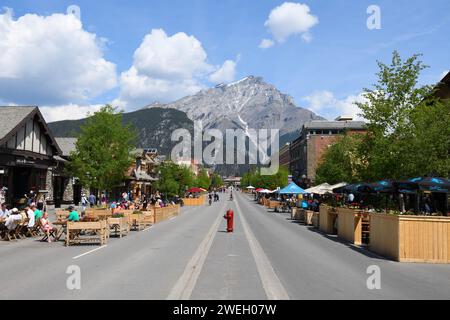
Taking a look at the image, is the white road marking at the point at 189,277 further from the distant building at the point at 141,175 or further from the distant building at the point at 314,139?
the distant building at the point at 314,139

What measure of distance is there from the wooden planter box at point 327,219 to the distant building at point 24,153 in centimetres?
2072

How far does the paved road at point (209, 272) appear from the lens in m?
8.93

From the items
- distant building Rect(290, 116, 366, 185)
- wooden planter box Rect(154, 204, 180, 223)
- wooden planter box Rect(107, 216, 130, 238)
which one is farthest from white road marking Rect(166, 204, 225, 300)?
distant building Rect(290, 116, 366, 185)

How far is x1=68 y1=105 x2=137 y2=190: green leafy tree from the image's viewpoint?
3994cm

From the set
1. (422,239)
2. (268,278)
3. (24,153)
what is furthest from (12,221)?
(24,153)

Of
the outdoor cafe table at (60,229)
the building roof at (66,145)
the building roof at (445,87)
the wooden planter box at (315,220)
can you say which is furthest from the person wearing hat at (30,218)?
the building roof at (66,145)

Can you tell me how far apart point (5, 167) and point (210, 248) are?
74.8 ft

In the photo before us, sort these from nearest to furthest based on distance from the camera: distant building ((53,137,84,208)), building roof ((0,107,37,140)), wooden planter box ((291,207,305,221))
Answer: building roof ((0,107,37,140)) < wooden planter box ((291,207,305,221)) < distant building ((53,137,84,208))

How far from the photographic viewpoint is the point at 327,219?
24.9 metres

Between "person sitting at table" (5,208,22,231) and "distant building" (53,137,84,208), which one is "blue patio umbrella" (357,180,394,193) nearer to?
"person sitting at table" (5,208,22,231)

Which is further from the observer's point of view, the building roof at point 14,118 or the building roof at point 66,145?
the building roof at point 66,145

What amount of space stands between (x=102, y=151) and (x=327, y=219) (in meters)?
22.2

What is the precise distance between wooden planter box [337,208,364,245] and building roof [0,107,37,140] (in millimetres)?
23055

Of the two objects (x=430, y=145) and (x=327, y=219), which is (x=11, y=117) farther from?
(x=430, y=145)
